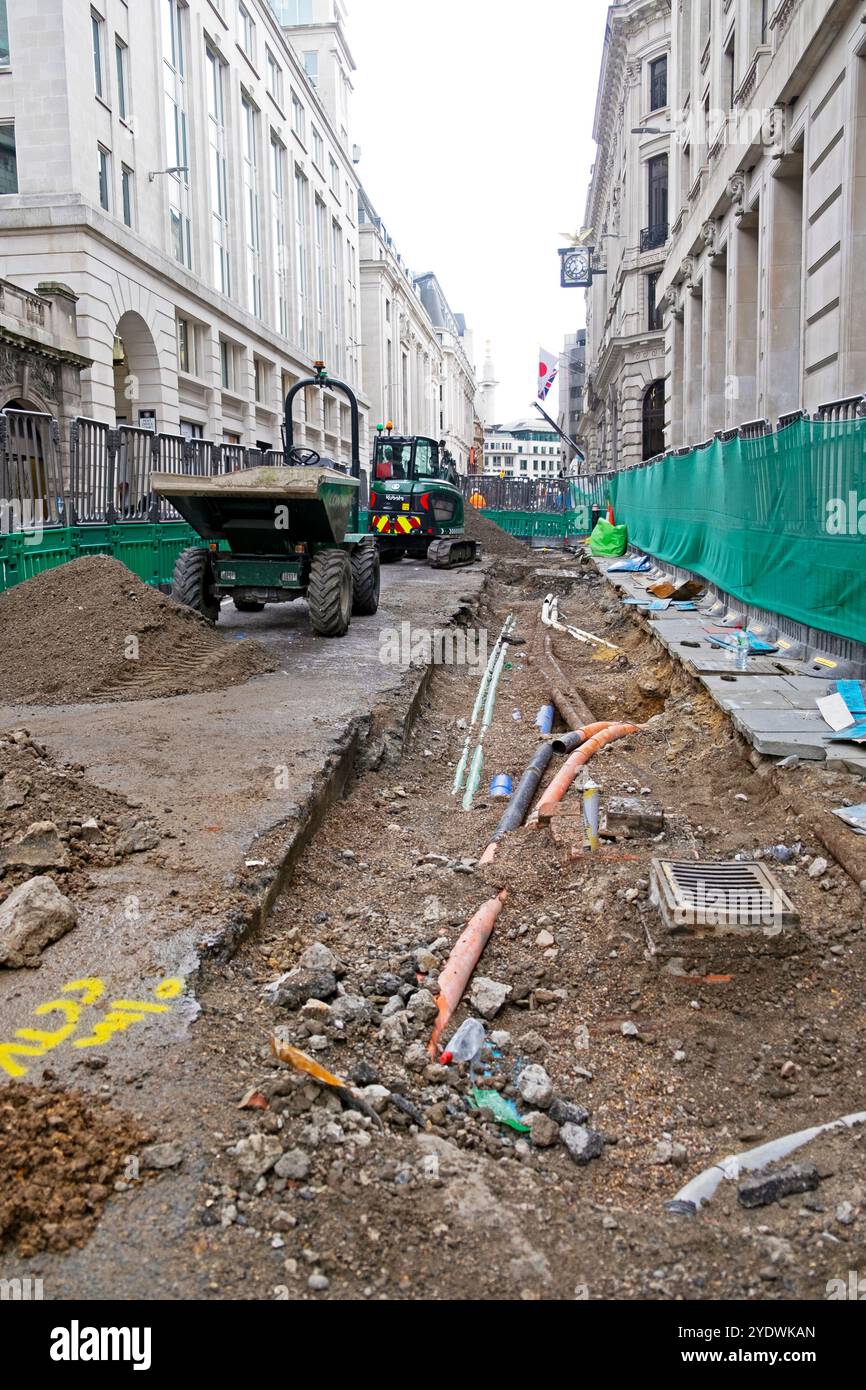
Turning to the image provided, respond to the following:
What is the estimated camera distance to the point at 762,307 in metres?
16.4

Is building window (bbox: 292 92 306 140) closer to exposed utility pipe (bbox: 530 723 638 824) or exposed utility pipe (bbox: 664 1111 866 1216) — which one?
exposed utility pipe (bbox: 530 723 638 824)

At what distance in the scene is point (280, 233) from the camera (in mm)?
39969

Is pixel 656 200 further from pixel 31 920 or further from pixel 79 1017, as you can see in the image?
Answer: pixel 79 1017

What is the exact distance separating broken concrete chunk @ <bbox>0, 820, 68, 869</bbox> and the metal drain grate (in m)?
2.52

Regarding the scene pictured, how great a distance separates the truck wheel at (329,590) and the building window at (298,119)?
3777 centimetres

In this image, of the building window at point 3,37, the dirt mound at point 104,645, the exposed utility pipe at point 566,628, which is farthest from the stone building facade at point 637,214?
the dirt mound at point 104,645

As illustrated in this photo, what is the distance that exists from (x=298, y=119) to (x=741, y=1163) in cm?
4792

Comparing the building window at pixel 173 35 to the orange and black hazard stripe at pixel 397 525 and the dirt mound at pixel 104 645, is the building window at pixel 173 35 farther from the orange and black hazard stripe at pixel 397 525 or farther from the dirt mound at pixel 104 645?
the dirt mound at pixel 104 645

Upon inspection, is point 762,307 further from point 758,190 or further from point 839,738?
point 839,738

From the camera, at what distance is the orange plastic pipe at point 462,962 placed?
360 cm

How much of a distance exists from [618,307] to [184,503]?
36203 millimetres

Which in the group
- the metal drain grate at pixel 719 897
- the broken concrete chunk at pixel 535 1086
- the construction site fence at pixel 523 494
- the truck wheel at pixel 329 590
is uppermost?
the construction site fence at pixel 523 494

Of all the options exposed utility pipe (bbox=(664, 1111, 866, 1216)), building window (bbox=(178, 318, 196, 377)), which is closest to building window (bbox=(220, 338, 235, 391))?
building window (bbox=(178, 318, 196, 377))

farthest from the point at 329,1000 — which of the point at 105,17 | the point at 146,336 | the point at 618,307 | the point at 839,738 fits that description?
the point at 618,307
